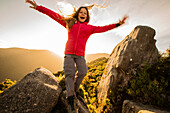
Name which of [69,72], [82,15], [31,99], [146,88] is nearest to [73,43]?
[69,72]

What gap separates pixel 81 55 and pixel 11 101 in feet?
8.47

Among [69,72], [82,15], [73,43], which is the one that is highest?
[82,15]

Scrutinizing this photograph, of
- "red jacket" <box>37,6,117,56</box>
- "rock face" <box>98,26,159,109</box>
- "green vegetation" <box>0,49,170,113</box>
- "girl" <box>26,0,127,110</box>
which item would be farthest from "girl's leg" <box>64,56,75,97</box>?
"rock face" <box>98,26,159,109</box>

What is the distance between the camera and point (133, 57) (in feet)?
14.3

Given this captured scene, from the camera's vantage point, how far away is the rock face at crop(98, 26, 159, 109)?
4.20m

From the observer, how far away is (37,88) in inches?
114

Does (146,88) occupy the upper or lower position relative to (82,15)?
lower

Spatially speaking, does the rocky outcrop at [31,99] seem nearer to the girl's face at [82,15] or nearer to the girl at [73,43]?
the girl at [73,43]

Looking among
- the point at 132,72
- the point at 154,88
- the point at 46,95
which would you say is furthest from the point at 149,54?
the point at 46,95

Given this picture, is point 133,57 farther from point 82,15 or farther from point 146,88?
point 82,15

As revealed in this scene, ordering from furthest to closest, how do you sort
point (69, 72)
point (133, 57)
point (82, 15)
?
point (133, 57) → point (82, 15) → point (69, 72)

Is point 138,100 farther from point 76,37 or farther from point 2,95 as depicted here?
point 2,95

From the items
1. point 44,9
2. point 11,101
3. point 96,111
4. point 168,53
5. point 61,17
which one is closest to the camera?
point 11,101

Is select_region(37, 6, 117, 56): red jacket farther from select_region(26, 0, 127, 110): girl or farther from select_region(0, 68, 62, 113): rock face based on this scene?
select_region(0, 68, 62, 113): rock face
